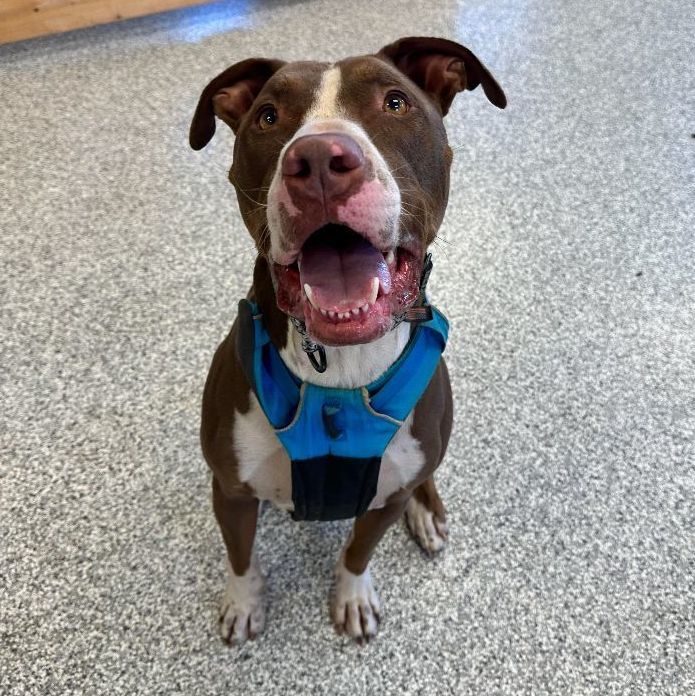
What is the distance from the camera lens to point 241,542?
133 centimetres

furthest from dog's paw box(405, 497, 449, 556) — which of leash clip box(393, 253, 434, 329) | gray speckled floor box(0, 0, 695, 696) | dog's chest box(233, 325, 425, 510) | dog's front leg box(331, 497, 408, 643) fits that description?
leash clip box(393, 253, 434, 329)

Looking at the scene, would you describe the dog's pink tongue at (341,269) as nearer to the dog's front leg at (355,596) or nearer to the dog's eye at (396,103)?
the dog's eye at (396,103)

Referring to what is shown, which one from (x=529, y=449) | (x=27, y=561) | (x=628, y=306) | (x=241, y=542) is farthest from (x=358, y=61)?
(x=628, y=306)

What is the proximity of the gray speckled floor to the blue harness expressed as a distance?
53 cm

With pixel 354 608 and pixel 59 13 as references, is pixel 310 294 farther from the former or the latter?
pixel 59 13

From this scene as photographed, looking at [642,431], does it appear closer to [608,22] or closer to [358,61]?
[358,61]

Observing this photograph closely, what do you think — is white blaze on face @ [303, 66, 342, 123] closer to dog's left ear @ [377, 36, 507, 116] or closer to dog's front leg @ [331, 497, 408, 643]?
dog's left ear @ [377, 36, 507, 116]

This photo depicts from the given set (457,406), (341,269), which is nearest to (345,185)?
(341,269)

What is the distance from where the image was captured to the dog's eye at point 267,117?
3.29 feet

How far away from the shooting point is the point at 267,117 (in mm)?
1010

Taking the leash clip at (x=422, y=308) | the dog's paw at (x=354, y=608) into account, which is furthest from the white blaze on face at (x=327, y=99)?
the dog's paw at (x=354, y=608)

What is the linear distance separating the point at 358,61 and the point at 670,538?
4.06 ft

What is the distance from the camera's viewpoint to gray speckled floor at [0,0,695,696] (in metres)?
1.43

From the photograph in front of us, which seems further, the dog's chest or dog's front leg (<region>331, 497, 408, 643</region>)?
dog's front leg (<region>331, 497, 408, 643</region>)
